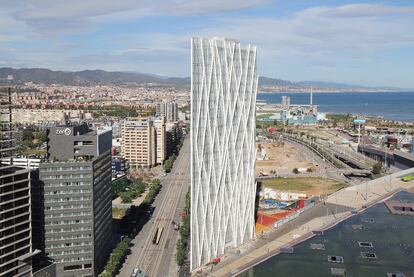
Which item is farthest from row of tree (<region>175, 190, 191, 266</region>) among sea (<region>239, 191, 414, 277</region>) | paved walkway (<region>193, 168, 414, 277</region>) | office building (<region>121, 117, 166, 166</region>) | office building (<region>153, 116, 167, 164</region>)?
office building (<region>153, 116, 167, 164</region>)

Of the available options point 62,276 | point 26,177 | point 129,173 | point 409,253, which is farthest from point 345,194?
point 26,177

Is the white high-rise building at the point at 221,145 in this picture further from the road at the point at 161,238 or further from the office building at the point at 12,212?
the office building at the point at 12,212

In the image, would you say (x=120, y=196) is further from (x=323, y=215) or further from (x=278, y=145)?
(x=278, y=145)

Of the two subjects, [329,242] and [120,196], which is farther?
[120,196]

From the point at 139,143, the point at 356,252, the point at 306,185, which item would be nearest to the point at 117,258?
the point at 356,252

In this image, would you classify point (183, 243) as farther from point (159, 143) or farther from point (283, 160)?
point (283, 160)
